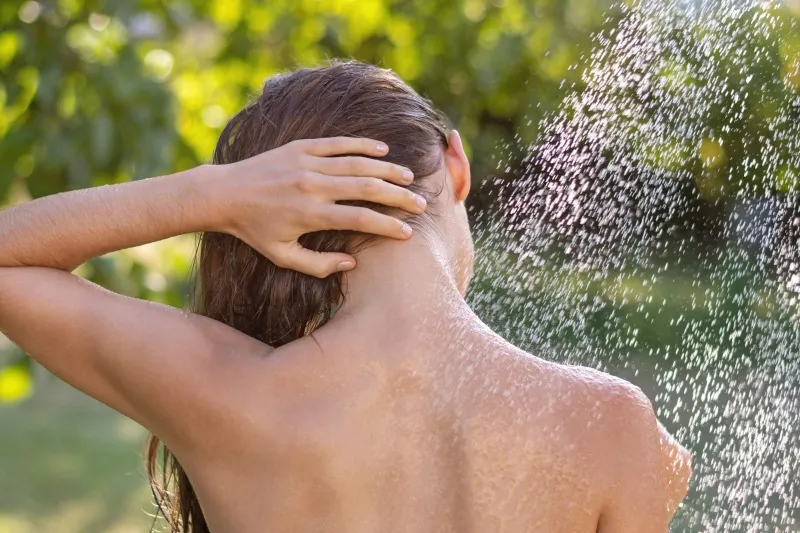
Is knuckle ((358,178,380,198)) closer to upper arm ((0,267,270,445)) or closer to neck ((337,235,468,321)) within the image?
neck ((337,235,468,321))

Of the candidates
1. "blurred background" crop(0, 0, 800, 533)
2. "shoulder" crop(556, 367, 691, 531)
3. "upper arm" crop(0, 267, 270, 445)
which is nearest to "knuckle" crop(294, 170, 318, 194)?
"upper arm" crop(0, 267, 270, 445)

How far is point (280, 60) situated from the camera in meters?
4.63

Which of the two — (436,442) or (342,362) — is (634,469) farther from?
(342,362)

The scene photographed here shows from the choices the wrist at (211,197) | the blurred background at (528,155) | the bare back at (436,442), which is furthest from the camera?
the blurred background at (528,155)

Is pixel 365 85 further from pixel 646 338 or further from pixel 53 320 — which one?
pixel 646 338

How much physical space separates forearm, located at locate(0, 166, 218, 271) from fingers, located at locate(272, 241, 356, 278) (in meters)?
0.14

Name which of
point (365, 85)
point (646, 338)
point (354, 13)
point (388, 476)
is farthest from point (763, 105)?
point (388, 476)

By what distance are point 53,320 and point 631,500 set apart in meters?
0.86

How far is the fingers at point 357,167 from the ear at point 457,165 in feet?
0.54

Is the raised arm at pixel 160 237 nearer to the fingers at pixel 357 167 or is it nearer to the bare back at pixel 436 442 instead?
the fingers at pixel 357 167

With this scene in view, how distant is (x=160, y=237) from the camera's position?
163 cm

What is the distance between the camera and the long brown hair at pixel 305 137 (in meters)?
1.60

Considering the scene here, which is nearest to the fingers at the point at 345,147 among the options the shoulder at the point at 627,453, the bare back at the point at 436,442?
the bare back at the point at 436,442

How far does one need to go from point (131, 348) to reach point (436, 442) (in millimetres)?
453
